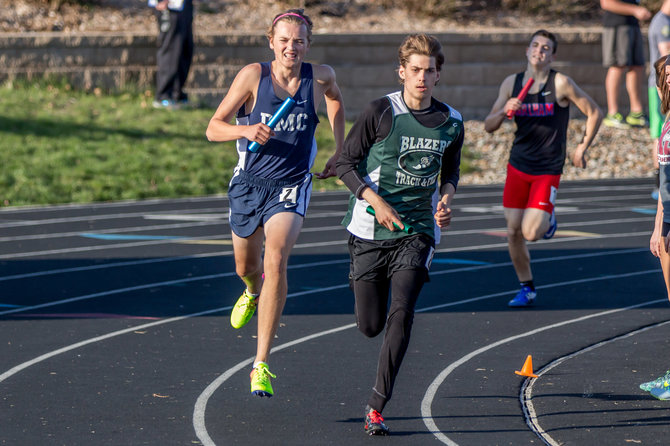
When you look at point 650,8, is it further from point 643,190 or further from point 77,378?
point 77,378

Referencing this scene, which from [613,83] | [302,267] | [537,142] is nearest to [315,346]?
[537,142]

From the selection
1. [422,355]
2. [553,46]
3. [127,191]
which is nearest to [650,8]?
[127,191]

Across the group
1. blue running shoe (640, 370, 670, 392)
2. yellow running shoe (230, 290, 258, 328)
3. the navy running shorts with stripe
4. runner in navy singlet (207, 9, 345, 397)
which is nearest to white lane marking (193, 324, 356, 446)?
yellow running shoe (230, 290, 258, 328)

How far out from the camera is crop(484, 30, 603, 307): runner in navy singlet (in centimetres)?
936

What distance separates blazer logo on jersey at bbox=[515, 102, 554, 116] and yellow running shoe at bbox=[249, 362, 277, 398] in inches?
156

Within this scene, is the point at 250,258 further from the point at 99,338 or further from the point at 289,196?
the point at 99,338

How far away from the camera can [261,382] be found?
20.2 feet

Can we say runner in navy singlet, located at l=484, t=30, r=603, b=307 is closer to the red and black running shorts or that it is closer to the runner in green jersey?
the red and black running shorts

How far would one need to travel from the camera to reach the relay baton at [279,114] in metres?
6.47

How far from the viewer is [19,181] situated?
59.2 feet

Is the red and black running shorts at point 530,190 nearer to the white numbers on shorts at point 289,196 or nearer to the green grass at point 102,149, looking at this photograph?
the white numbers on shorts at point 289,196

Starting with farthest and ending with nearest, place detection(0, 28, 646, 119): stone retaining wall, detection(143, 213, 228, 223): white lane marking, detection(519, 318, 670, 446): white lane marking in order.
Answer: detection(0, 28, 646, 119): stone retaining wall < detection(143, 213, 228, 223): white lane marking < detection(519, 318, 670, 446): white lane marking

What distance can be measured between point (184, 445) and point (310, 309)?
3.85 meters

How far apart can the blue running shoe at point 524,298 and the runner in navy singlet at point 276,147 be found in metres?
3.11
